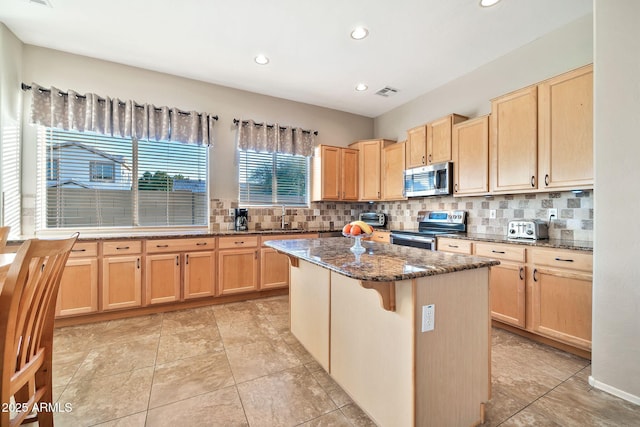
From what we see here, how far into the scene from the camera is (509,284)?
8.40ft

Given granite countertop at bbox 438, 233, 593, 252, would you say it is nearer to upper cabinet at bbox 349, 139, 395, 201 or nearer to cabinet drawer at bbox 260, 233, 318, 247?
upper cabinet at bbox 349, 139, 395, 201

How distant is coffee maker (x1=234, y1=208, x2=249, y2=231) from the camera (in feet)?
13.0

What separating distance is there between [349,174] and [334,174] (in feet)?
0.99

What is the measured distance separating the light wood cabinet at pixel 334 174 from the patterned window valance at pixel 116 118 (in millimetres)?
1710

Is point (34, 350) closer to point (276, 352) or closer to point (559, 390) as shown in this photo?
point (276, 352)

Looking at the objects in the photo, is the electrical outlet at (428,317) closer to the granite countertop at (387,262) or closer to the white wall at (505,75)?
the granite countertop at (387,262)

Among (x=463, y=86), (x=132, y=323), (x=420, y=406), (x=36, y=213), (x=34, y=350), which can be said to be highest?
(x=463, y=86)

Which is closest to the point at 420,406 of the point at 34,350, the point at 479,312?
the point at 479,312

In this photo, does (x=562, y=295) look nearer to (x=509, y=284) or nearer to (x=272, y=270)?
(x=509, y=284)

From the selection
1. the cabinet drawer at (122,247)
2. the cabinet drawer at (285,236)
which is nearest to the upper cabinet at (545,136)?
the cabinet drawer at (285,236)

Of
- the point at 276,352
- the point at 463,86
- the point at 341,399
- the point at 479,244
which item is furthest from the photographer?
the point at 463,86

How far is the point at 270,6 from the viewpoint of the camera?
2385mm

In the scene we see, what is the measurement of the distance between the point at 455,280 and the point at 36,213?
4215 millimetres

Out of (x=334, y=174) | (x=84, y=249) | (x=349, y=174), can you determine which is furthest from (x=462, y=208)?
(x=84, y=249)
